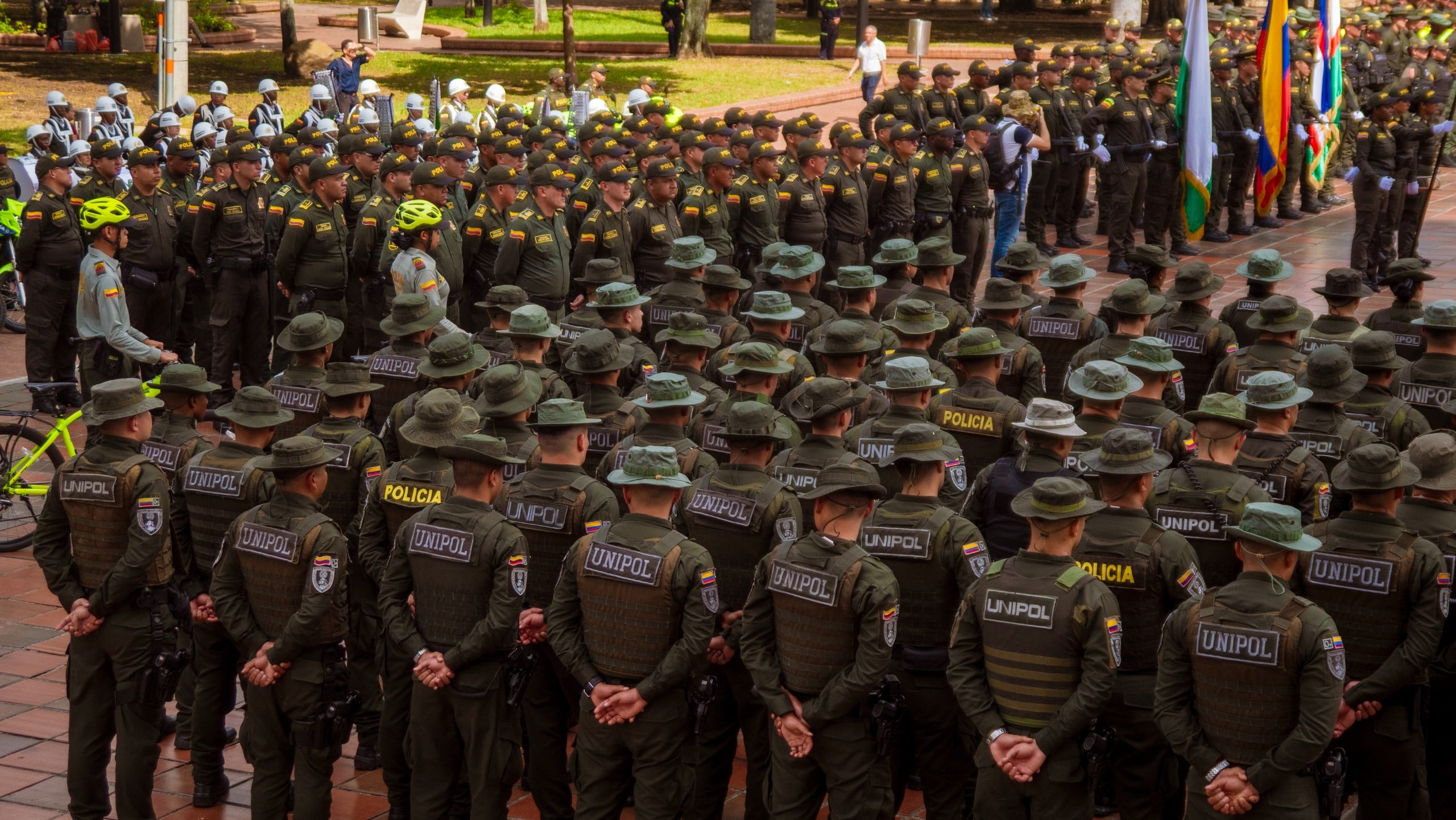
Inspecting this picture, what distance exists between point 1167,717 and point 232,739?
15.9ft

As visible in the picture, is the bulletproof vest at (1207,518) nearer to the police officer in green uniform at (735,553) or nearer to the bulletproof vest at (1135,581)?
the bulletproof vest at (1135,581)

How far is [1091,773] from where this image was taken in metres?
5.87

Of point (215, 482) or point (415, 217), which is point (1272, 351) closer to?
point (415, 217)

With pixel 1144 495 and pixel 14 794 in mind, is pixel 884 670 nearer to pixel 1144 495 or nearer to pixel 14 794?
pixel 1144 495

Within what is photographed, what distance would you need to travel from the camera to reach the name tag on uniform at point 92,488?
7125mm

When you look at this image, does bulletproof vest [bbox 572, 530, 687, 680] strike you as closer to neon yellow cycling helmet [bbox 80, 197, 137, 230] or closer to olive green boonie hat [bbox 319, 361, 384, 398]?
olive green boonie hat [bbox 319, 361, 384, 398]

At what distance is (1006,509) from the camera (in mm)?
7195

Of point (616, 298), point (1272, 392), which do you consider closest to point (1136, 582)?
point (1272, 392)

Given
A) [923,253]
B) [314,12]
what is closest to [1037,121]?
[923,253]

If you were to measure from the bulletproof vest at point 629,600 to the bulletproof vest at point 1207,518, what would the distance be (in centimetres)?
229

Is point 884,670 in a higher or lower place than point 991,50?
lower

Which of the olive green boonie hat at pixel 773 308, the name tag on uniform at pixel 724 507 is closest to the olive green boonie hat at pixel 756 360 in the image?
the olive green boonie hat at pixel 773 308

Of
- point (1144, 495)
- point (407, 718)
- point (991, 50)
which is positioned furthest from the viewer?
point (991, 50)

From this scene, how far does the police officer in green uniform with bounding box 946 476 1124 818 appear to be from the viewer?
18.9 feet
